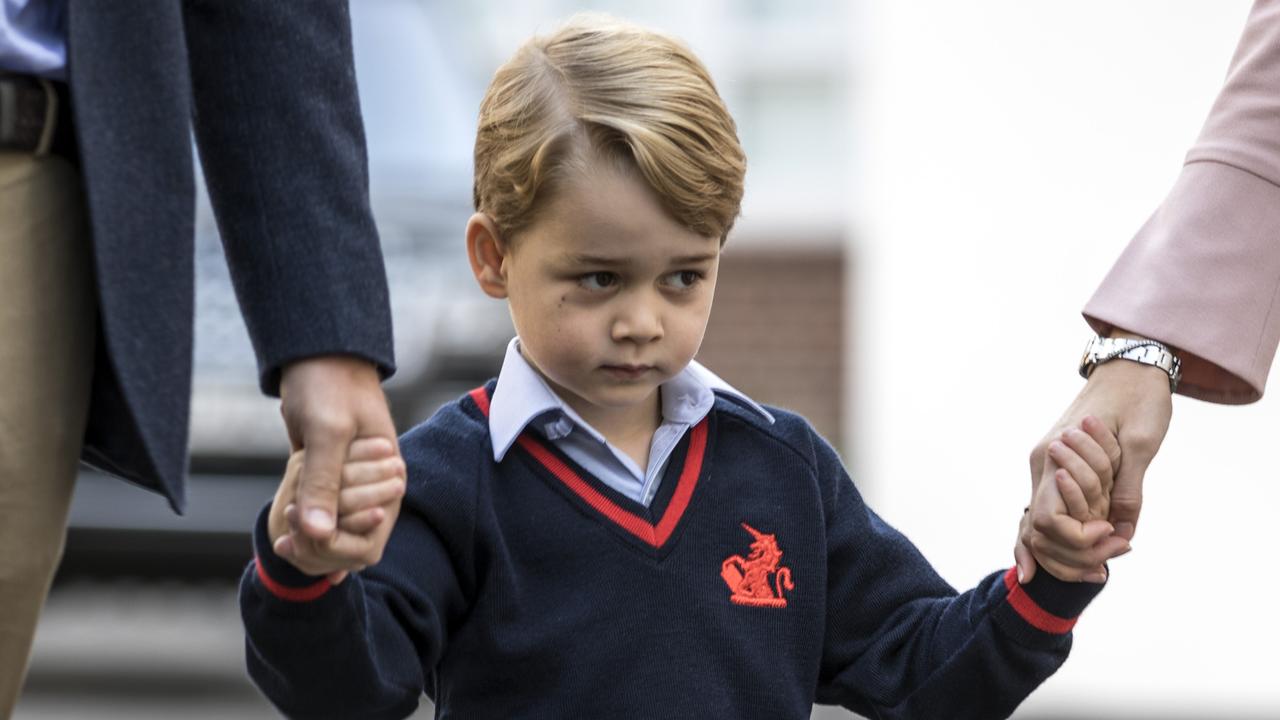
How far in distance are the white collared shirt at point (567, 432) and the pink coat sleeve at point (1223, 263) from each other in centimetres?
56

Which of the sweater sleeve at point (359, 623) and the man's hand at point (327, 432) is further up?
the man's hand at point (327, 432)

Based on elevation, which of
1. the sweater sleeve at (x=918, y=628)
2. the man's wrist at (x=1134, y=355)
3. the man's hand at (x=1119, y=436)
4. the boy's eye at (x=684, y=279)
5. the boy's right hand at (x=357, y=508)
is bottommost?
the sweater sleeve at (x=918, y=628)

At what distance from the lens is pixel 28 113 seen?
1.85 meters

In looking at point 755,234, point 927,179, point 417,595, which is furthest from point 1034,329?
point 417,595

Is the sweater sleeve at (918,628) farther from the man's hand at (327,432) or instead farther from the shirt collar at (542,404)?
the man's hand at (327,432)

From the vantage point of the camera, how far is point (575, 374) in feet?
7.06

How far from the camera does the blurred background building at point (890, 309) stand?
598 centimetres

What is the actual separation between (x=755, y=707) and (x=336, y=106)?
2.49 feet

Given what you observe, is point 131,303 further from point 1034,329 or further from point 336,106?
point 1034,329

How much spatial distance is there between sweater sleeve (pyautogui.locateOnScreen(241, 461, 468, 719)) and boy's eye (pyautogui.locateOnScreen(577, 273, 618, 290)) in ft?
0.89

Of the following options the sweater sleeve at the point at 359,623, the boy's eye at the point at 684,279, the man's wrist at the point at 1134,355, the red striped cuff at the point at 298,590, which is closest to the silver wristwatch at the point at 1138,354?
the man's wrist at the point at 1134,355

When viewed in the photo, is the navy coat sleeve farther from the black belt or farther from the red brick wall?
the red brick wall

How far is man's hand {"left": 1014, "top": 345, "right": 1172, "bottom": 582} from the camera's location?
2.22 meters

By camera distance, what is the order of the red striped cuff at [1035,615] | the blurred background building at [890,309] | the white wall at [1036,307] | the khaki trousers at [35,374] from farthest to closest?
the white wall at [1036,307] < the blurred background building at [890,309] < the red striped cuff at [1035,615] < the khaki trousers at [35,374]
